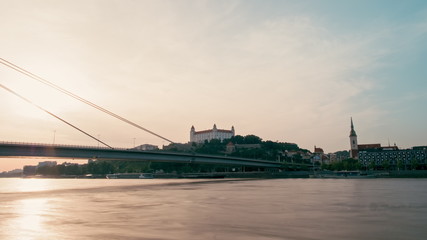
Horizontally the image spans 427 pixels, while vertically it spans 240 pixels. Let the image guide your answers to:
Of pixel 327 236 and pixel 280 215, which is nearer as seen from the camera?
pixel 327 236

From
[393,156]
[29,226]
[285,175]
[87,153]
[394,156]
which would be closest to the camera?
[29,226]

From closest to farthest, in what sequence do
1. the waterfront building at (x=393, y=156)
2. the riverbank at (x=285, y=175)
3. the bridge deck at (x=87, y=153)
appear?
the bridge deck at (x=87, y=153)
the riverbank at (x=285, y=175)
the waterfront building at (x=393, y=156)

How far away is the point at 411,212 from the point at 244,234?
13350 mm

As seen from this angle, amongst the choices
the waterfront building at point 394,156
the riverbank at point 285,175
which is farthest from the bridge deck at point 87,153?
the waterfront building at point 394,156

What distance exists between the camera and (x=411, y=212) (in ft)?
68.8

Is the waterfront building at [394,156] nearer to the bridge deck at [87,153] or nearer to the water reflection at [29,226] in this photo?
the bridge deck at [87,153]

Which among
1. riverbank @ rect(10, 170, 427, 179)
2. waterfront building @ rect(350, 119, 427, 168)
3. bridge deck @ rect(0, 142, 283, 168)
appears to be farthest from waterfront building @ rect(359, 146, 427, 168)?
bridge deck @ rect(0, 142, 283, 168)

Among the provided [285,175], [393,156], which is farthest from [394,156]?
[285,175]

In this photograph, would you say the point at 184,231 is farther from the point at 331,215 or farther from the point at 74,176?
the point at 74,176

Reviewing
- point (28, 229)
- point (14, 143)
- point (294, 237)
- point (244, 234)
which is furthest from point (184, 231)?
point (14, 143)

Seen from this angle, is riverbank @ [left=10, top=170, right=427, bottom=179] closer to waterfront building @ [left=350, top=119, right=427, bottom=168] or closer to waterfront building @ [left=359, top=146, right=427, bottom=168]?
waterfront building @ [left=350, top=119, right=427, bottom=168]

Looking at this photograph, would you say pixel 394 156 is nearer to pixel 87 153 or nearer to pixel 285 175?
pixel 285 175

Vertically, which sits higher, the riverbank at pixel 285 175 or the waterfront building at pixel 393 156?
the waterfront building at pixel 393 156

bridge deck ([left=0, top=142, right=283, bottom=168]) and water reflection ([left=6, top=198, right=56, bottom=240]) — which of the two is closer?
water reflection ([left=6, top=198, right=56, bottom=240])
